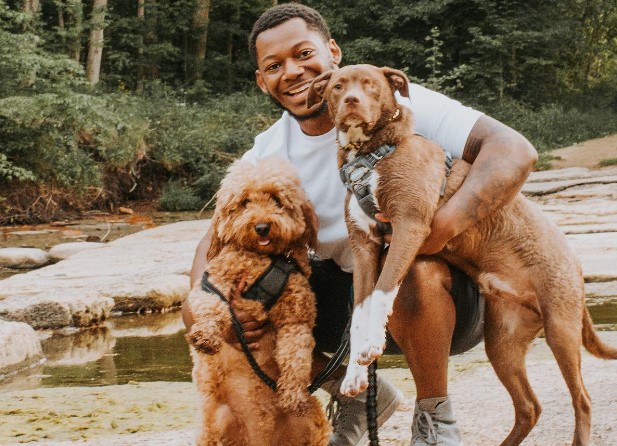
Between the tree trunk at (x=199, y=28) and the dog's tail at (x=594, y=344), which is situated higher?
the dog's tail at (x=594, y=344)

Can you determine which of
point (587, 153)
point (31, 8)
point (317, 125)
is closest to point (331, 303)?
point (317, 125)

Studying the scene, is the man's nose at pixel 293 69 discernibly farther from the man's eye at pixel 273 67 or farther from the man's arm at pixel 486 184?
the man's arm at pixel 486 184

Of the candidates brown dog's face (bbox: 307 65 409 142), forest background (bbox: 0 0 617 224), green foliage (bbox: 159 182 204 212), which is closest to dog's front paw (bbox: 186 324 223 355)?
brown dog's face (bbox: 307 65 409 142)

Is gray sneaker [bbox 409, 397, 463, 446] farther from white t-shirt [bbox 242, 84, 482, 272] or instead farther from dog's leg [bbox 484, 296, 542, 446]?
white t-shirt [bbox 242, 84, 482, 272]

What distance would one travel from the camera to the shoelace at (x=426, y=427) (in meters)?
3.15

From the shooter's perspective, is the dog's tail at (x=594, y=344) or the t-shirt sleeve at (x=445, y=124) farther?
the t-shirt sleeve at (x=445, y=124)

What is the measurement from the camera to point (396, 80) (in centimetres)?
307

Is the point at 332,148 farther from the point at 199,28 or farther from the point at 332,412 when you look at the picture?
the point at 199,28

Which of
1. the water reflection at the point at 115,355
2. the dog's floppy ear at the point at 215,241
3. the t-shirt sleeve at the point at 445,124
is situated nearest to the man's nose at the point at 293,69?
the t-shirt sleeve at the point at 445,124

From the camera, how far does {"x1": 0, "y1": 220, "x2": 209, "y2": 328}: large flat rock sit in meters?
7.07

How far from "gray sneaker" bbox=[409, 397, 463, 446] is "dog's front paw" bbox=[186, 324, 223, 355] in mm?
825

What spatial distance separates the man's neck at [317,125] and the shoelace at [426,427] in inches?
50.8

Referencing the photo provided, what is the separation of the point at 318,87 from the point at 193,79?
76.6ft

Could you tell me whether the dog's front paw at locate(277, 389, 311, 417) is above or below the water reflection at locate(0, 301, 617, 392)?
above
